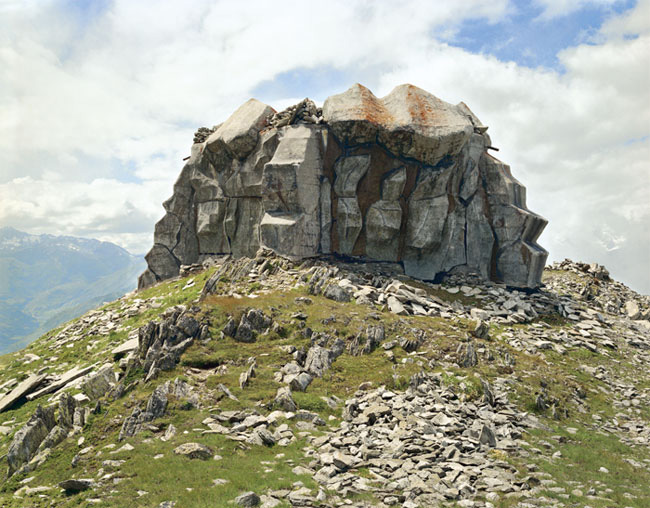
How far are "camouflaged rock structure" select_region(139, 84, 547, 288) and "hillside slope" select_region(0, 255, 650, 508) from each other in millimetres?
8602

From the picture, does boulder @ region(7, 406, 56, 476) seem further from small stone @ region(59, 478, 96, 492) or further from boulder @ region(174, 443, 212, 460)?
boulder @ region(174, 443, 212, 460)

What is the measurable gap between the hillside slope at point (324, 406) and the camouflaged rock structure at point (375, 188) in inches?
339

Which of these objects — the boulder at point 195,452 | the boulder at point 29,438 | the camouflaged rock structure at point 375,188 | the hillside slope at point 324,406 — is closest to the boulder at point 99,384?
the hillside slope at point 324,406

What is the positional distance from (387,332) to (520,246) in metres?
26.1

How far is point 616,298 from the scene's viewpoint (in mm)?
49594

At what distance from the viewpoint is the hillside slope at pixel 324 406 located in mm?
12422

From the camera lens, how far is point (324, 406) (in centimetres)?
1830

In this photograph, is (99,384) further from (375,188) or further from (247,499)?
(375,188)

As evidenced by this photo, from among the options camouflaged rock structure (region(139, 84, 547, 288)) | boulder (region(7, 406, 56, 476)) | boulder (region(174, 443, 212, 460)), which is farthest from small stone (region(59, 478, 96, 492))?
camouflaged rock structure (region(139, 84, 547, 288))

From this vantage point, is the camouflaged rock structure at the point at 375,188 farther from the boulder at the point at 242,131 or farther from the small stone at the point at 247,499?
the small stone at the point at 247,499

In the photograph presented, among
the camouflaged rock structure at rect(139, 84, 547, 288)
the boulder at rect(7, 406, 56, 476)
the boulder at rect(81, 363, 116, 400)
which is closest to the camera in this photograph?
the boulder at rect(7, 406, 56, 476)

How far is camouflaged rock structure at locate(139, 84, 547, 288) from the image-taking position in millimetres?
40062

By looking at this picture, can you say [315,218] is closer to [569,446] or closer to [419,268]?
[419,268]

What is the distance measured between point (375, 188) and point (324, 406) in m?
28.7
